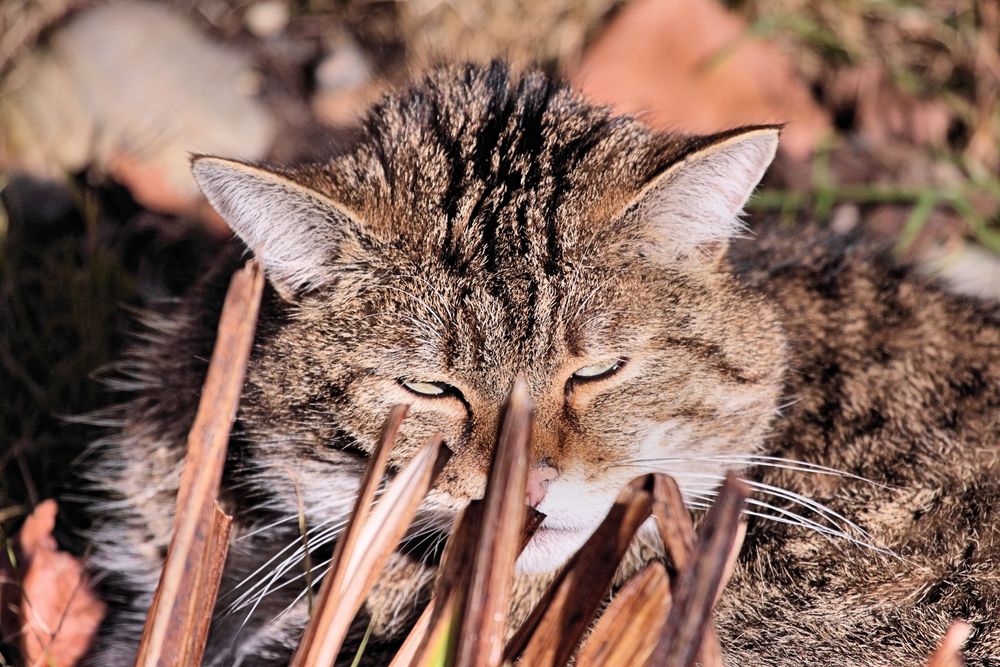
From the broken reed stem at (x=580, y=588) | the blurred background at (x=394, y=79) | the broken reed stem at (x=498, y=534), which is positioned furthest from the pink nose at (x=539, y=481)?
the blurred background at (x=394, y=79)

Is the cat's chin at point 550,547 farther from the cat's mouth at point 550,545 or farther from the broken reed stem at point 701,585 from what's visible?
the broken reed stem at point 701,585

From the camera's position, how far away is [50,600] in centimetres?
274

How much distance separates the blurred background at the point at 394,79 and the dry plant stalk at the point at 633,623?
2.18m

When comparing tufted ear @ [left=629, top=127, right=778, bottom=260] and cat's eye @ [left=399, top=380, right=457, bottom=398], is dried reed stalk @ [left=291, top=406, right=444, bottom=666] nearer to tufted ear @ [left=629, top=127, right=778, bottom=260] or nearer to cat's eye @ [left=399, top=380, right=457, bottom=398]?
cat's eye @ [left=399, top=380, right=457, bottom=398]

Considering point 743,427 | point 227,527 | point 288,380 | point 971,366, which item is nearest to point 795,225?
point 971,366

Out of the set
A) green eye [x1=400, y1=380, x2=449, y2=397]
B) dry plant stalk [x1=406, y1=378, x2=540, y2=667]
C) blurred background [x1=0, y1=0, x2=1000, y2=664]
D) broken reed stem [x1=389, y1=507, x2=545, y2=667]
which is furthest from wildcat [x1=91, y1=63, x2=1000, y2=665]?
blurred background [x1=0, y1=0, x2=1000, y2=664]

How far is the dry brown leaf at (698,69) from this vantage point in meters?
4.16

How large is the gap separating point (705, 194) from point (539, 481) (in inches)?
25.9

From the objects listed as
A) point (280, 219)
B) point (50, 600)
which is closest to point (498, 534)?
point (280, 219)

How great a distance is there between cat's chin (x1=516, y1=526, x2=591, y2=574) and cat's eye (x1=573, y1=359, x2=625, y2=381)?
0.31 metres

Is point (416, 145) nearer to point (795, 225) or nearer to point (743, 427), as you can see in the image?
point (743, 427)

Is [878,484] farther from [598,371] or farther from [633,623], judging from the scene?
[633,623]

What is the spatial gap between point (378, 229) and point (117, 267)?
5.90 feet

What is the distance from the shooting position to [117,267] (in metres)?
3.65
